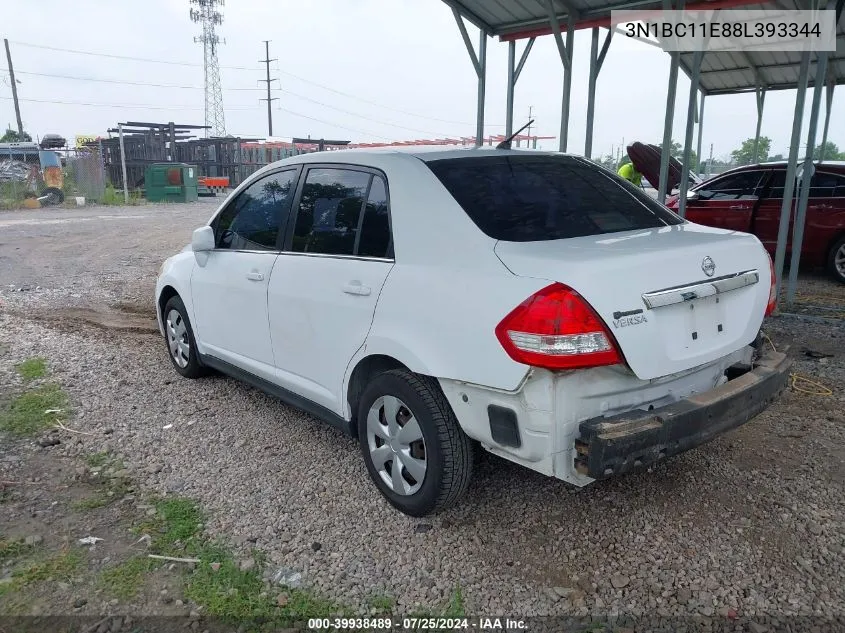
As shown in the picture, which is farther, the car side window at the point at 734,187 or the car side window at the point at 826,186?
the car side window at the point at 734,187

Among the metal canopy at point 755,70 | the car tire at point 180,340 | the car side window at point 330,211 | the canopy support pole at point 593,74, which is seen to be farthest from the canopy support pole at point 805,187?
the car tire at point 180,340

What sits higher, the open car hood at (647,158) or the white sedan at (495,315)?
the open car hood at (647,158)

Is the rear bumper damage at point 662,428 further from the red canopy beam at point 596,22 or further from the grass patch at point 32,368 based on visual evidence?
the red canopy beam at point 596,22

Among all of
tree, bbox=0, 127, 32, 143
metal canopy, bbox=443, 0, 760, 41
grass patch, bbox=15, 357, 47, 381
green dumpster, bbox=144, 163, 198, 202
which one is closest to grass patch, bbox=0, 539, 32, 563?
grass patch, bbox=15, 357, 47, 381

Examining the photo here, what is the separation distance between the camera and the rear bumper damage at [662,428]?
245cm

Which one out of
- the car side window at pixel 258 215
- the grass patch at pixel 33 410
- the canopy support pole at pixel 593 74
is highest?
the canopy support pole at pixel 593 74

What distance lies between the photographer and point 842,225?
860 cm

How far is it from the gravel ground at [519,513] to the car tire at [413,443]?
180 mm

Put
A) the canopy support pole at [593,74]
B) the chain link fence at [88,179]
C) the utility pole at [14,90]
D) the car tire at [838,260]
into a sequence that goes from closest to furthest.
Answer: the car tire at [838,260] → the canopy support pole at [593,74] → the chain link fence at [88,179] → the utility pole at [14,90]

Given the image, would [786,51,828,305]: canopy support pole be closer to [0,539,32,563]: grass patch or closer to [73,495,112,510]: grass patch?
[73,495,112,510]: grass patch

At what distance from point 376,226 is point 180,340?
8.62 feet

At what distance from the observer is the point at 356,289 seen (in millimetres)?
3244

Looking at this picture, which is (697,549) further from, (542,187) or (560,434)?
(542,187)

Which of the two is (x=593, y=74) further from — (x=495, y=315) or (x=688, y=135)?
(x=495, y=315)
